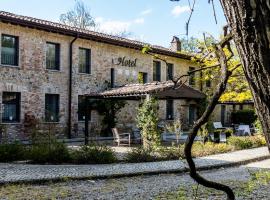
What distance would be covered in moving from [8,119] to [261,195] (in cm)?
1409

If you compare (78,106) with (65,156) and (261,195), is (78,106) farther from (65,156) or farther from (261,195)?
(261,195)

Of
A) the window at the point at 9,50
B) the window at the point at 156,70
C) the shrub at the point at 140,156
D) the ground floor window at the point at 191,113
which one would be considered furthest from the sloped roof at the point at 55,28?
the shrub at the point at 140,156

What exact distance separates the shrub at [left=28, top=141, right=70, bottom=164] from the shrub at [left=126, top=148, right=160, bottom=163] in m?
1.92

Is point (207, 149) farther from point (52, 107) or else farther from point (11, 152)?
point (52, 107)

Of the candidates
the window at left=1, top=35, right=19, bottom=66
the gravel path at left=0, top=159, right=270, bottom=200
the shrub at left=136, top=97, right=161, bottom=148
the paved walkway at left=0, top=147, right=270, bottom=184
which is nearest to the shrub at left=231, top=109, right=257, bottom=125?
the shrub at left=136, top=97, right=161, bottom=148

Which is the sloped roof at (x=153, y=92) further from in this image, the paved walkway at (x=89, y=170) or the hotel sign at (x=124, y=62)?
the hotel sign at (x=124, y=62)

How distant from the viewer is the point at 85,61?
23.5 metres

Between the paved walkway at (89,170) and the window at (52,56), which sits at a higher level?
the window at (52,56)

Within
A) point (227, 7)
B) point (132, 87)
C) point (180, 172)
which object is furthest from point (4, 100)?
point (227, 7)

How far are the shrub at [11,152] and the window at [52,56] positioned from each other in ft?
29.2

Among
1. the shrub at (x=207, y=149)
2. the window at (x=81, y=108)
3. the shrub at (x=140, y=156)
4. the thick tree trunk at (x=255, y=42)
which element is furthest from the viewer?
the window at (x=81, y=108)

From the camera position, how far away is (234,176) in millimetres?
10984

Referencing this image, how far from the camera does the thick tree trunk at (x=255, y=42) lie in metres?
1.59

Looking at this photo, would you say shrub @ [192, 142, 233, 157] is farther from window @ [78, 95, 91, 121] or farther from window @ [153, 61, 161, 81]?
window @ [153, 61, 161, 81]
